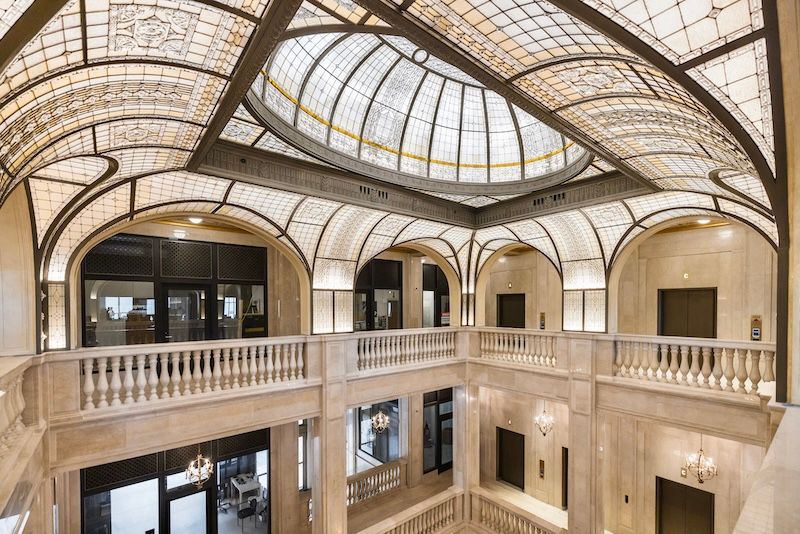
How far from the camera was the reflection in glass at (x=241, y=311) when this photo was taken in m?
8.02

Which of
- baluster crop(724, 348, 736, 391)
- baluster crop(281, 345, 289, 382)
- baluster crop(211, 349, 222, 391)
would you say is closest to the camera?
baluster crop(724, 348, 736, 391)

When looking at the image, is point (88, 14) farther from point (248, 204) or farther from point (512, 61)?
point (248, 204)

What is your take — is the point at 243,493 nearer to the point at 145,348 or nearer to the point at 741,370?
the point at 145,348

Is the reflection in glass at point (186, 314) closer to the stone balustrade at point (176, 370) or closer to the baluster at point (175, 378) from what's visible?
the stone balustrade at point (176, 370)

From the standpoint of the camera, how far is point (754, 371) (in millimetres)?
5160

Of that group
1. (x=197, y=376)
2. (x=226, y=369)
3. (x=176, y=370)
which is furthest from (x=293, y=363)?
(x=176, y=370)

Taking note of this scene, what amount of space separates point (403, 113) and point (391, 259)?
5.12 m

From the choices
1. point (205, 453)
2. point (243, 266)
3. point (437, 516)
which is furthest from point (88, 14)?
point (437, 516)

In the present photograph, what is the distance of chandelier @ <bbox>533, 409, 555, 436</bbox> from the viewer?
9101 millimetres

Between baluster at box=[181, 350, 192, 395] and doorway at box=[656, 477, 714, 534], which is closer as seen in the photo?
baluster at box=[181, 350, 192, 395]

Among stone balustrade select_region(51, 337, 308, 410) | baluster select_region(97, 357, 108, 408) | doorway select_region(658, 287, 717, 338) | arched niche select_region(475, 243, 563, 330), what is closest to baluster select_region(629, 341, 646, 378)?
doorway select_region(658, 287, 717, 338)

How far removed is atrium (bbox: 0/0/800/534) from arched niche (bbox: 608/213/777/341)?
5cm

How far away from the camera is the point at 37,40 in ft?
6.06

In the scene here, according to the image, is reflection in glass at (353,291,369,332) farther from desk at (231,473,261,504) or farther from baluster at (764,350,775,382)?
baluster at (764,350,775,382)
